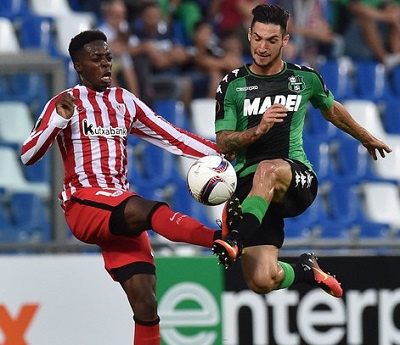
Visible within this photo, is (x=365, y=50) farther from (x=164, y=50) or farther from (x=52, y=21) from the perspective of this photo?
(x=52, y=21)

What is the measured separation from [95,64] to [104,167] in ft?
1.99

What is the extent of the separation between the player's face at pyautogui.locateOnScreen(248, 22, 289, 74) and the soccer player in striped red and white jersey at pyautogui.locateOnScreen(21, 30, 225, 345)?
0.67 meters

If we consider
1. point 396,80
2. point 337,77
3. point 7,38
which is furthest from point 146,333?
point 396,80

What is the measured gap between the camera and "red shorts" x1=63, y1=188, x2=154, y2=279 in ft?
25.3

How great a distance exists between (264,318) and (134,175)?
7.78ft

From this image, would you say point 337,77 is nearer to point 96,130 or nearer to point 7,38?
point 7,38

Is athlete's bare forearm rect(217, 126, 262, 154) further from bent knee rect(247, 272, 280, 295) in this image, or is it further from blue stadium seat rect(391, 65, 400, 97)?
blue stadium seat rect(391, 65, 400, 97)

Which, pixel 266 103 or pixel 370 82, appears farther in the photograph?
pixel 370 82

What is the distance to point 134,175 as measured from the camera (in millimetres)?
11250

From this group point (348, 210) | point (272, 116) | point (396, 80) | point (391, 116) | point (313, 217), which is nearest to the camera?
point (272, 116)

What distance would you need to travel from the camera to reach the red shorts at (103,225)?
25.3ft

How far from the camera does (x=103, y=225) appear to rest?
25.3 feet

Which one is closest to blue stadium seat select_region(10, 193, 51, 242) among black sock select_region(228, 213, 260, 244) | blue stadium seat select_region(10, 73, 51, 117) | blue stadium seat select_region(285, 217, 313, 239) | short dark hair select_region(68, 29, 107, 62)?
blue stadium seat select_region(10, 73, 51, 117)

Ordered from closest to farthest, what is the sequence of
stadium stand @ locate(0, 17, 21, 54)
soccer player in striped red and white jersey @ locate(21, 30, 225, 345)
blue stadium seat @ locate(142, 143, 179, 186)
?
soccer player in striped red and white jersey @ locate(21, 30, 225, 345) < blue stadium seat @ locate(142, 143, 179, 186) < stadium stand @ locate(0, 17, 21, 54)
